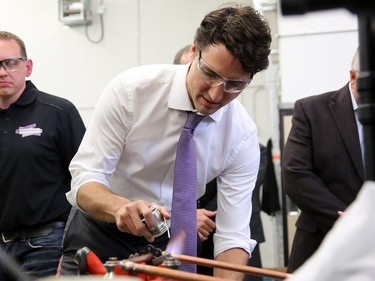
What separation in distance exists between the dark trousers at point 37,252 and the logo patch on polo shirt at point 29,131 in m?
0.41

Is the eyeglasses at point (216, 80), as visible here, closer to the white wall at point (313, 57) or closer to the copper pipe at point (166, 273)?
the copper pipe at point (166, 273)

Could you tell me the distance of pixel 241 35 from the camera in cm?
166

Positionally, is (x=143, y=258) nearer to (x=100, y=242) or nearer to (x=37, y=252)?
(x=100, y=242)

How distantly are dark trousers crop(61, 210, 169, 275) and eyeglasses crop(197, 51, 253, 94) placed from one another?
1.58ft

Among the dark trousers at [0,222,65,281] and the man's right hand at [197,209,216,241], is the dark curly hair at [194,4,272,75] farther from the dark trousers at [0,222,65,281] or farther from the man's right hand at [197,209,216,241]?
the dark trousers at [0,222,65,281]

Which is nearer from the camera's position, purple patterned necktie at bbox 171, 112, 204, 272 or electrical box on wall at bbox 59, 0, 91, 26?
purple patterned necktie at bbox 171, 112, 204, 272

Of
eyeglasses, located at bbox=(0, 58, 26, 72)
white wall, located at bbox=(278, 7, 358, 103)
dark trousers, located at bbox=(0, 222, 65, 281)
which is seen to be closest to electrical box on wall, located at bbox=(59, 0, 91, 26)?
white wall, located at bbox=(278, 7, 358, 103)

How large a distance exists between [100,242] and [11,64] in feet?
Result: 4.75

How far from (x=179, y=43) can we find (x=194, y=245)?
3.91m

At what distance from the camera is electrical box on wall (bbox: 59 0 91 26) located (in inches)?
212

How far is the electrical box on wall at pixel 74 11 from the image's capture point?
5391 mm

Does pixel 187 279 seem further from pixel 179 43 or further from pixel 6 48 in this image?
pixel 179 43

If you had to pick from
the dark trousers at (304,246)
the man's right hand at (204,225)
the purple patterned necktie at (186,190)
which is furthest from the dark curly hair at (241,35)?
the dark trousers at (304,246)

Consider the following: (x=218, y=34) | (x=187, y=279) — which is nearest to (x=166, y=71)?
(x=218, y=34)
